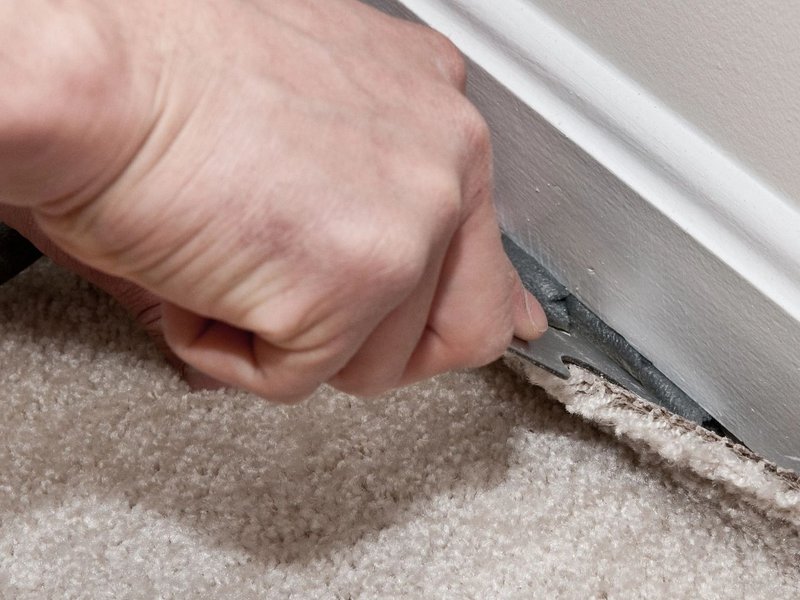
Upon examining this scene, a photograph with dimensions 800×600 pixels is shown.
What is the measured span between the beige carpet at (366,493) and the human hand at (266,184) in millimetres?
210

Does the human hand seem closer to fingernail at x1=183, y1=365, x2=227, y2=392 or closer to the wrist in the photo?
the wrist

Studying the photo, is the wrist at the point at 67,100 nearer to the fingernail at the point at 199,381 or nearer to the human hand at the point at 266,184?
the human hand at the point at 266,184

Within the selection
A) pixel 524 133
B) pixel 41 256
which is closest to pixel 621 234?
pixel 524 133

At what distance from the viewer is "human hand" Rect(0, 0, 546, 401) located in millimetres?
329

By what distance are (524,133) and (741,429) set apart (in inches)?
9.0

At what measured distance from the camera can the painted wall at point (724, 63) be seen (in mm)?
427

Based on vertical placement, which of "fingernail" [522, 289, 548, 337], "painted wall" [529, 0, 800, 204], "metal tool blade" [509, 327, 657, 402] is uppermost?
"painted wall" [529, 0, 800, 204]

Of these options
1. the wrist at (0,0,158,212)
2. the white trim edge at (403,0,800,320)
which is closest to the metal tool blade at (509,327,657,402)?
the white trim edge at (403,0,800,320)

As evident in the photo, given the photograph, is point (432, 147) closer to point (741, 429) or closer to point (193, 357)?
point (193, 357)

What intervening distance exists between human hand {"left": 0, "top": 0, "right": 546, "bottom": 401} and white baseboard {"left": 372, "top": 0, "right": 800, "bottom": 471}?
0.46 feet

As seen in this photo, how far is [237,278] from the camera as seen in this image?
346 mm

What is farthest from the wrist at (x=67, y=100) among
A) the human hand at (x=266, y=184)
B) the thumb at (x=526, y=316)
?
the thumb at (x=526, y=316)

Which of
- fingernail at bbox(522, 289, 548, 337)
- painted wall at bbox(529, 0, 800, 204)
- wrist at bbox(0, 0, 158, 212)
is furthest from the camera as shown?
fingernail at bbox(522, 289, 548, 337)

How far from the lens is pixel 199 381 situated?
0.62 m
